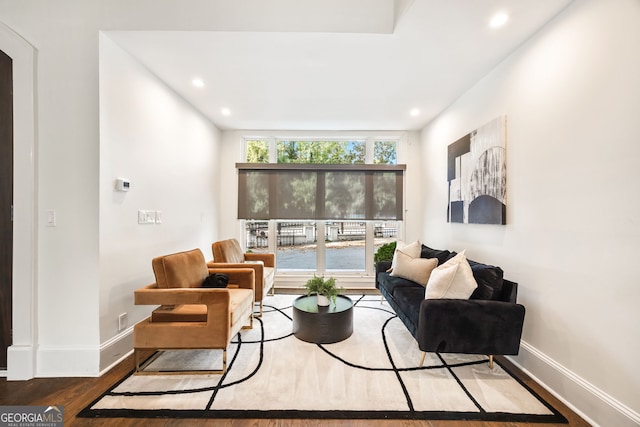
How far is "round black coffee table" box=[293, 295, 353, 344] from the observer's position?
2693mm

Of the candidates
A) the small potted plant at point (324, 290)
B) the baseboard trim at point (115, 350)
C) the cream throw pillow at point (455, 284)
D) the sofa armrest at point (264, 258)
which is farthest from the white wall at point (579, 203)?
the baseboard trim at point (115, 350)

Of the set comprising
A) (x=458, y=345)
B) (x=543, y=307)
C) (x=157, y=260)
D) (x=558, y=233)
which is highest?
(x=558, y=233)

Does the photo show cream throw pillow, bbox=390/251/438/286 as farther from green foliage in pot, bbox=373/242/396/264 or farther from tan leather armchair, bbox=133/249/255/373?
tan leather armchair, bbox=133/249/255/373

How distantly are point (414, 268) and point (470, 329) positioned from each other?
4.03 ft

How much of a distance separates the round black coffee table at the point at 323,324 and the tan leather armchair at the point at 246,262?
719mm

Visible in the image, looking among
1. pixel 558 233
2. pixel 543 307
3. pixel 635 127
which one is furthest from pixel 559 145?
pixel 543 307

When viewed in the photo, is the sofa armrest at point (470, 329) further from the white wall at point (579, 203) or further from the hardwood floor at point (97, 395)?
the hardwood floor at point (97, 395)

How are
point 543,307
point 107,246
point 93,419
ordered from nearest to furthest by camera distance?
1. point 93,419
2. point 543,307
3. point 107,246

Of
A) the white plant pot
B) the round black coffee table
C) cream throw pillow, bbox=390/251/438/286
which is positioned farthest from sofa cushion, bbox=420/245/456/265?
the white plant pot

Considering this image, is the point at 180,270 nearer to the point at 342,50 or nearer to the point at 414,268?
the point at 342,50

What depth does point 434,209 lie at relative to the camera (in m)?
4.19

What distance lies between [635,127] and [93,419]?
3.61 m

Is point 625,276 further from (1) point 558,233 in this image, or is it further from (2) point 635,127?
(2) point 635,127

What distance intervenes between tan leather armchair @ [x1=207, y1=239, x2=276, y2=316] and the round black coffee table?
719 mm
